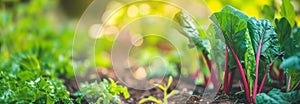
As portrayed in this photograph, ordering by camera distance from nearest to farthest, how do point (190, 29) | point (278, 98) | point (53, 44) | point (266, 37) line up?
point (278, 98) < point (266, 37) < point (190, 29) < point (53, 44)

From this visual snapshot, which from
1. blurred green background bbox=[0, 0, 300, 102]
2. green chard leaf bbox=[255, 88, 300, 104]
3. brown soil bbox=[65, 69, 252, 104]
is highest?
blurred green background bbox=[0, 0, 300, 102]

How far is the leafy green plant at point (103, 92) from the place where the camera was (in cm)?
128

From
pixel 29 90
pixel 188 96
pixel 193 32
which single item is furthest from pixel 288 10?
pixel 29 90

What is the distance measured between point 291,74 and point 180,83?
27.1 inches

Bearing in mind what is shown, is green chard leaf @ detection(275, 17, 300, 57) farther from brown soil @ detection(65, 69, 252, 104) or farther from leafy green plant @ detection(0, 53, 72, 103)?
leafy green plant @ detection(0, 53, 72, 103)

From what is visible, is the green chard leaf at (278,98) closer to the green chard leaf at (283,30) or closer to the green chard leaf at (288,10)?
the green chard leaf at (283,30)

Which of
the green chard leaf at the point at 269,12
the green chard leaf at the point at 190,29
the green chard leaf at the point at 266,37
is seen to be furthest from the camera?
the green chard leaf at the point at 269,12

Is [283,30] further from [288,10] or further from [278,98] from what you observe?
[278,98]

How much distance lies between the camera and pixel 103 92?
1.31m

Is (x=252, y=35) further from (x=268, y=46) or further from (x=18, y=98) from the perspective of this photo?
(x=18, y=98)

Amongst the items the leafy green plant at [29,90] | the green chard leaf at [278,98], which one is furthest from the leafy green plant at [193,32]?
the leafy green plant at [29,90]

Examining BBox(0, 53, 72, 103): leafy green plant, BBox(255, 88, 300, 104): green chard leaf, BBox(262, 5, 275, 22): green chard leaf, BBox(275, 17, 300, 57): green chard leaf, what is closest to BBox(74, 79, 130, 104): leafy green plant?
BBox(0, 53, 72, 103): leafy green plant

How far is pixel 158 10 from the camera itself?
266 cm

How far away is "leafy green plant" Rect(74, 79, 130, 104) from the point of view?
4.21 ft
